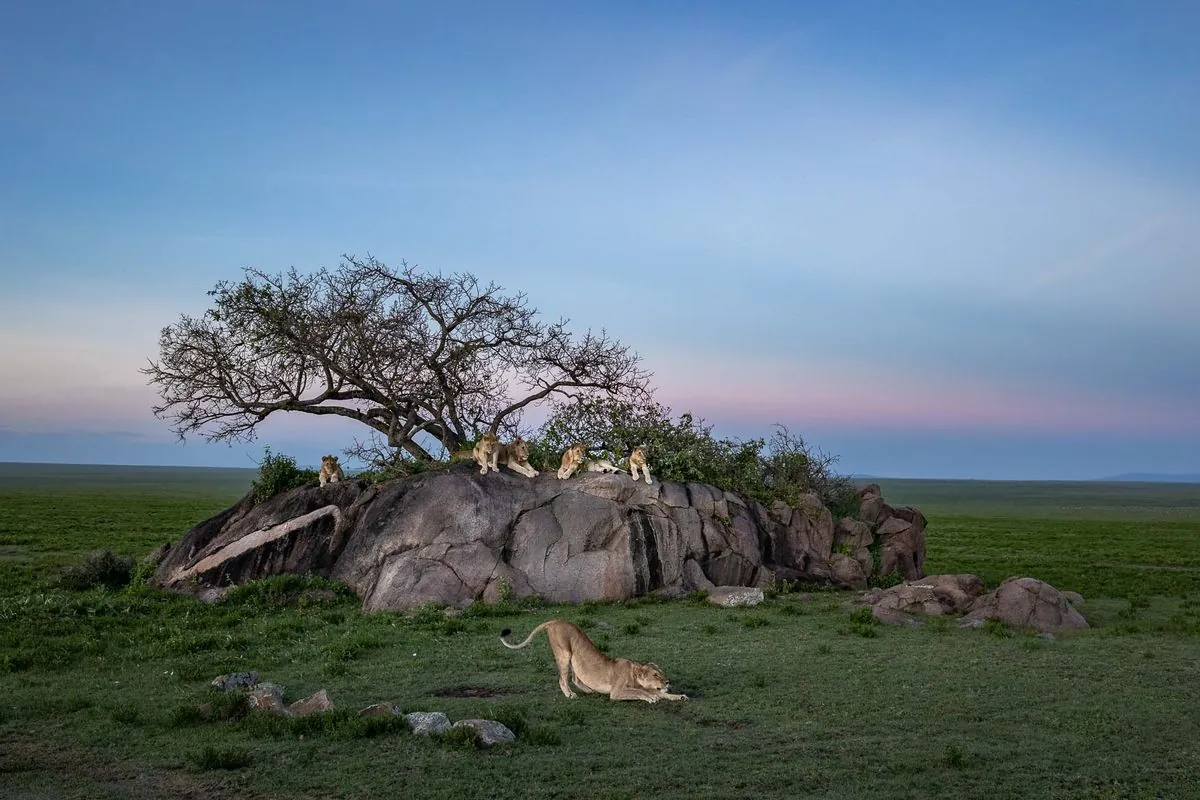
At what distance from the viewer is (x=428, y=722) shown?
34.4 feet

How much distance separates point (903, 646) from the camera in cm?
1627

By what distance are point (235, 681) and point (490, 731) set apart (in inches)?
179

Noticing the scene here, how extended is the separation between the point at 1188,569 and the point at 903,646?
24.3m

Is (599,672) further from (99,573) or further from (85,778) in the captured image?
(99,573)

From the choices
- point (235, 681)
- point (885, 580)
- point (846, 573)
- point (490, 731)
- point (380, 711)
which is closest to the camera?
point (490, 731)

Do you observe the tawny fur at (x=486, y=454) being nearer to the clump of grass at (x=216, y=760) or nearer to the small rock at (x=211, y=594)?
the small rock at (x=211, y=594)

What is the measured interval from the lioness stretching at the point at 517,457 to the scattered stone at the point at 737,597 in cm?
558

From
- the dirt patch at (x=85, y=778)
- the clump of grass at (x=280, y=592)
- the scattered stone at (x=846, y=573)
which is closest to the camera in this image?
the dirt patch at (x=85, y=778)

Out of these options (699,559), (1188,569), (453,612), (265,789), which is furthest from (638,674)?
(1188,569)

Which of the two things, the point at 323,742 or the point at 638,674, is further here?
the point at 638,674

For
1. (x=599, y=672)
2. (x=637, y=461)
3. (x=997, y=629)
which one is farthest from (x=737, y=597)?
(x=599, y=672)

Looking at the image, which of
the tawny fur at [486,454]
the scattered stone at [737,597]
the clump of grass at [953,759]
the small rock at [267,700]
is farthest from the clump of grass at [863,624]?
the small rock at [267,700]

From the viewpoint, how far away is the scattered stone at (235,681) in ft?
41.1

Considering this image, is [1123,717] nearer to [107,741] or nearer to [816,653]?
[816,653]
